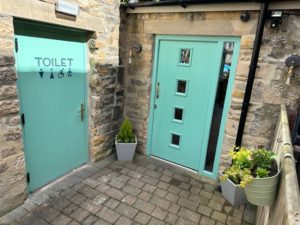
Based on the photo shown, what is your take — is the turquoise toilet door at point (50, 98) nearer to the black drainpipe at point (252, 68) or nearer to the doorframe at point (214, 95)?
the doorframe at point (214, 95)

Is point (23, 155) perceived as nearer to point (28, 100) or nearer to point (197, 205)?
point (28, 100)

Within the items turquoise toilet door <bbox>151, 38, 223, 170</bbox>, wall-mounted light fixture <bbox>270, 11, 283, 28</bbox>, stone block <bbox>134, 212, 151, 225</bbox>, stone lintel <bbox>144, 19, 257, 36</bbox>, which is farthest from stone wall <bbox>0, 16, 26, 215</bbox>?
wall-mounted light fixture <bbox>270, 11, 283, 28</bbox>

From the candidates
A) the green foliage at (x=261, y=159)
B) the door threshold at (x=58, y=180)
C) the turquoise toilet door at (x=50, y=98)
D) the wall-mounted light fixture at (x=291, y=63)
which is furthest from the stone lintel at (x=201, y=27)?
the door threshold at (x=58, y=180)

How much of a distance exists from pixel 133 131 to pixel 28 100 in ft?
6.26

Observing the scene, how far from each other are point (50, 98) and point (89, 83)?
0.65 m

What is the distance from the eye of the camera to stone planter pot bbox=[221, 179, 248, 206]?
2748mm

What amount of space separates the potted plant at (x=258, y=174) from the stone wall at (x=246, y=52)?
50.9 inches

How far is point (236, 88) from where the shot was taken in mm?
2875

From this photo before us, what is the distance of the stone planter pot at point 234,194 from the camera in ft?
9.02

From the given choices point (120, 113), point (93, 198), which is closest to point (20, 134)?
point (93, 198)

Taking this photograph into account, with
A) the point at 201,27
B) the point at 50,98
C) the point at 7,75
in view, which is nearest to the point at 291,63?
the point at 201,27

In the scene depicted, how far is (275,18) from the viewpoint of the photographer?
2.46 metres

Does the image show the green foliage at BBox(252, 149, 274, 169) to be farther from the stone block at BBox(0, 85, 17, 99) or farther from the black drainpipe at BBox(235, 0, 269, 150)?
the stone block at BBox(0, 85, 17, 99)

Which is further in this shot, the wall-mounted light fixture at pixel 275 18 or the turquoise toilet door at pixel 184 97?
the turquoise toilet door at pixel 184 97
